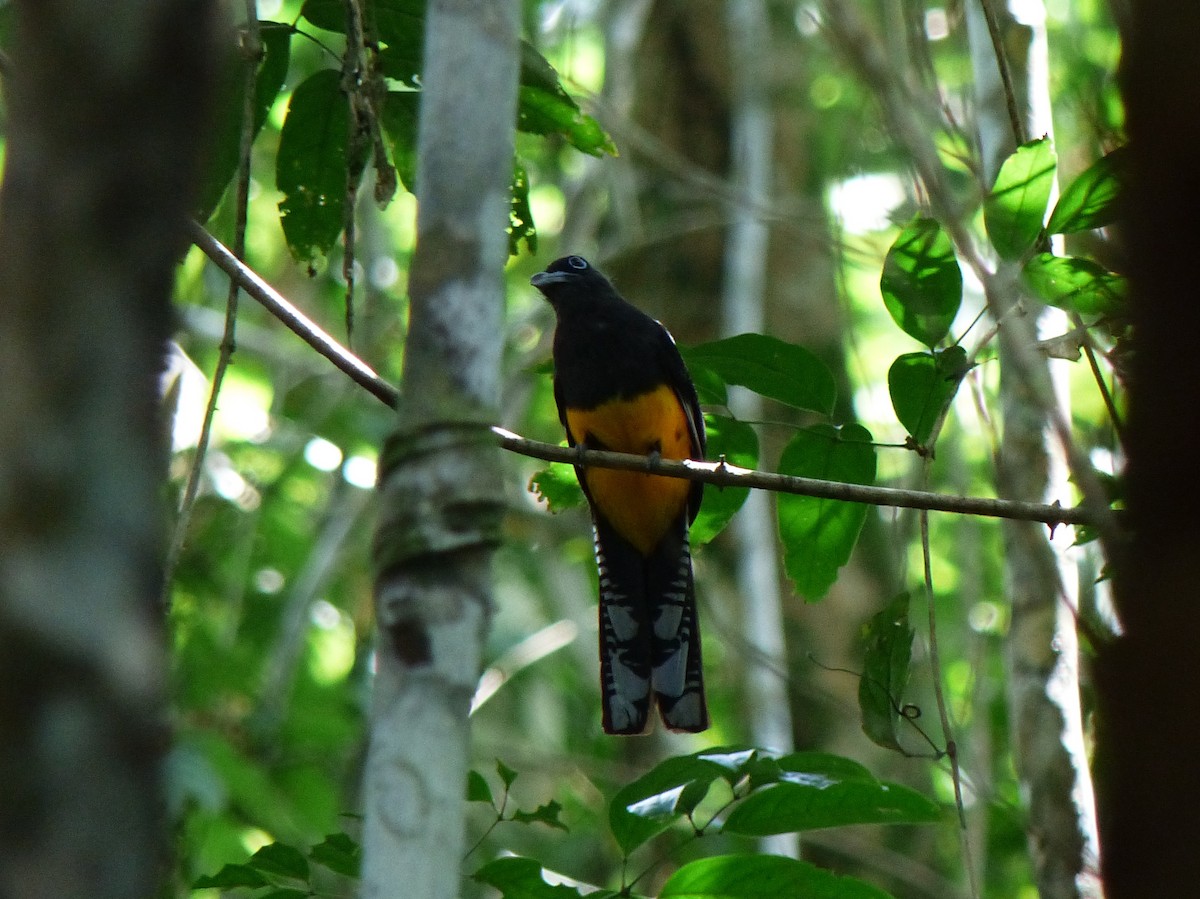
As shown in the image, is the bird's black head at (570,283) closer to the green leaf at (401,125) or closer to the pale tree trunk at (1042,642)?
the pale tree trunk at (1042,642)

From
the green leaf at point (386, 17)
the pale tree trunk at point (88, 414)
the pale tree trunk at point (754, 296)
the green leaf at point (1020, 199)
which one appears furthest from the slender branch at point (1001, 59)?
the pale tree trunk at point (754, 296)

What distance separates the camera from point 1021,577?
12.9 feet

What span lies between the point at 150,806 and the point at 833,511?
9.21 ft

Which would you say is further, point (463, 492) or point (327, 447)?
point (327, 447)

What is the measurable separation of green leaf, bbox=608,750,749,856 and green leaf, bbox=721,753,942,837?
9cm

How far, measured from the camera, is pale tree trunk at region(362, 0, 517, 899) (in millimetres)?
1243

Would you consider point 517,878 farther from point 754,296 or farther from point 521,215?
point 754,296

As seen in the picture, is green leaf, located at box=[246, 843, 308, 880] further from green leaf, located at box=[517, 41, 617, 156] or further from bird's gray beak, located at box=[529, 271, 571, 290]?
bird's gray beak, located at box=[529, 271, 571, 290]

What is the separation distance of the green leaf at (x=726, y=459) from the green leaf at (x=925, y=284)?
2.15 ft

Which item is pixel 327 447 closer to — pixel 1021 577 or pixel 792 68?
pixel 792 68

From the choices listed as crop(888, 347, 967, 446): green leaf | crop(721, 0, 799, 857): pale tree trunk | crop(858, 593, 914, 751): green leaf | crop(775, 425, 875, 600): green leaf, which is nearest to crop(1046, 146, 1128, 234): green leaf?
crop(888, 347, 967, 446): green leaf

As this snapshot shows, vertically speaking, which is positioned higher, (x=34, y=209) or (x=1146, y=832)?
(x=34, y=209)

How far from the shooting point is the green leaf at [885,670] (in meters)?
3.16

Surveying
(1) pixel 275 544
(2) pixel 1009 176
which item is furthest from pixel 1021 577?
(1) pixel 275 544
